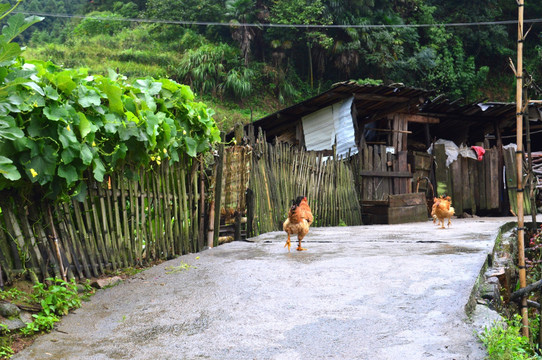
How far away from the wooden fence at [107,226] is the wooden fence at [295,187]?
146 centimetres

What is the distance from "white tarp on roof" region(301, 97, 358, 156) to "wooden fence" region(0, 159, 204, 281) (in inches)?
292

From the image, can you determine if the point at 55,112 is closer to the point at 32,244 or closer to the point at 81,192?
the point at 81,192

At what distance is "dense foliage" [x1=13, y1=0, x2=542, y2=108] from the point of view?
27.0 metres

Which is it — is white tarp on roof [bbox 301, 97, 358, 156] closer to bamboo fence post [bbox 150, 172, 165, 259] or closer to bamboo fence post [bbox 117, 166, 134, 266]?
bamboo fence post [bbox 150, 172, 165, 259]

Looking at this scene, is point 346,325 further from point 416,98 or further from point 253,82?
point 253,82

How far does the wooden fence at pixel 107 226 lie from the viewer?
3900mm

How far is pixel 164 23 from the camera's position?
31.5 m

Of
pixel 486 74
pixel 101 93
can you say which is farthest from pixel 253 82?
pixel 101 93

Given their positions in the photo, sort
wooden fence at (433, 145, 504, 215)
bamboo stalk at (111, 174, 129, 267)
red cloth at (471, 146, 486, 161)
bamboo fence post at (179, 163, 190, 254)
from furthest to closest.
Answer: red cloth at (471, 146, 486, 161), wooden fence at (433, 145, 504, 215), bamboo fence post at (179, 163, 190, 254), bamboo stalk at (111, 174, 129, 267)

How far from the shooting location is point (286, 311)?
3.66m

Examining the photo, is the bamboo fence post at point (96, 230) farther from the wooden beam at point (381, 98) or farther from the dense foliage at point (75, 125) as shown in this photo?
the wooden beam at point (381, 98)

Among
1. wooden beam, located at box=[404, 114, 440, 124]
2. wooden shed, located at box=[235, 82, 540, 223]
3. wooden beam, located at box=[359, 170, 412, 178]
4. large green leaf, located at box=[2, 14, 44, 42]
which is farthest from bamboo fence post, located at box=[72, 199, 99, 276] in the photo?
wooden beam, located at box=[404, 114, 440, 124]

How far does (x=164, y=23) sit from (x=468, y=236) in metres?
28.4

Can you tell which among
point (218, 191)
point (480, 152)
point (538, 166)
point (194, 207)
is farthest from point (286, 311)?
point (538, 166)
